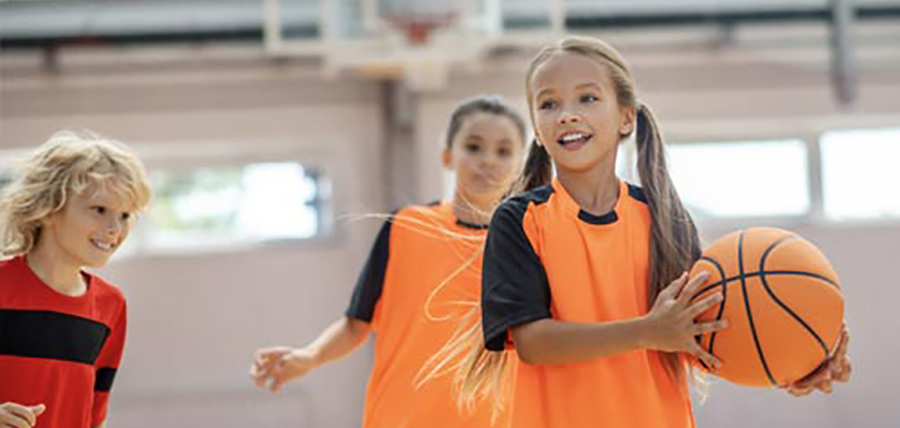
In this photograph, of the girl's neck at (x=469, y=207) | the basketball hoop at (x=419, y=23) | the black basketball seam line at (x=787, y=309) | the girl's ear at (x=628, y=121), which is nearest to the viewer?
the black basketball seam line at (x=787, y=309)

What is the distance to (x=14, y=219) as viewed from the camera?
2.81m

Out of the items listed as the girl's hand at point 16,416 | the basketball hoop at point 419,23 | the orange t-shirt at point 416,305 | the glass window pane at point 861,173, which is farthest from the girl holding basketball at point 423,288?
the glass window pane at point 861,173

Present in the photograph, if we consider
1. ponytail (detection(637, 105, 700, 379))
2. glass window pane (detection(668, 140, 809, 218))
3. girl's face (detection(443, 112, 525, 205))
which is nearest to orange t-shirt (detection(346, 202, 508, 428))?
girl's face (detection(443, 112, 525, 205))

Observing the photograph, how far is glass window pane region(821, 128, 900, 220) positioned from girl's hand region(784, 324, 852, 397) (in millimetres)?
6404

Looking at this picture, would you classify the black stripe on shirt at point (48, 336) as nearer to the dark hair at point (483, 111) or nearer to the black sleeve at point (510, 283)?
the black sleeve at point (510, 283)

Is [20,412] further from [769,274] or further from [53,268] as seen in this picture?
[769,274]

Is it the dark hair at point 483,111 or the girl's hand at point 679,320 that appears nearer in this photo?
the girl's hand at point 679,320

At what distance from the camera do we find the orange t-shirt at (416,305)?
304cm

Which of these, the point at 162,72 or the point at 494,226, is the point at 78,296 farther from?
the point at 162,72

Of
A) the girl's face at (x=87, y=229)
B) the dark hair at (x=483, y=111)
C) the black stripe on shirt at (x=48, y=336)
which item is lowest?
the black stripe on shirt at (x=48, y=336)

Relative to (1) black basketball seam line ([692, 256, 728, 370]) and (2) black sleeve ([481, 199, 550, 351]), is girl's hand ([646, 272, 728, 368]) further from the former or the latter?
(2) black sleeve ([481, 199, 550, 351])

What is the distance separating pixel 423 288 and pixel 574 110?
1.11 metres

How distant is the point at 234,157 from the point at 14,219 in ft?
18.3

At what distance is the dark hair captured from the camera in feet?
11.5
